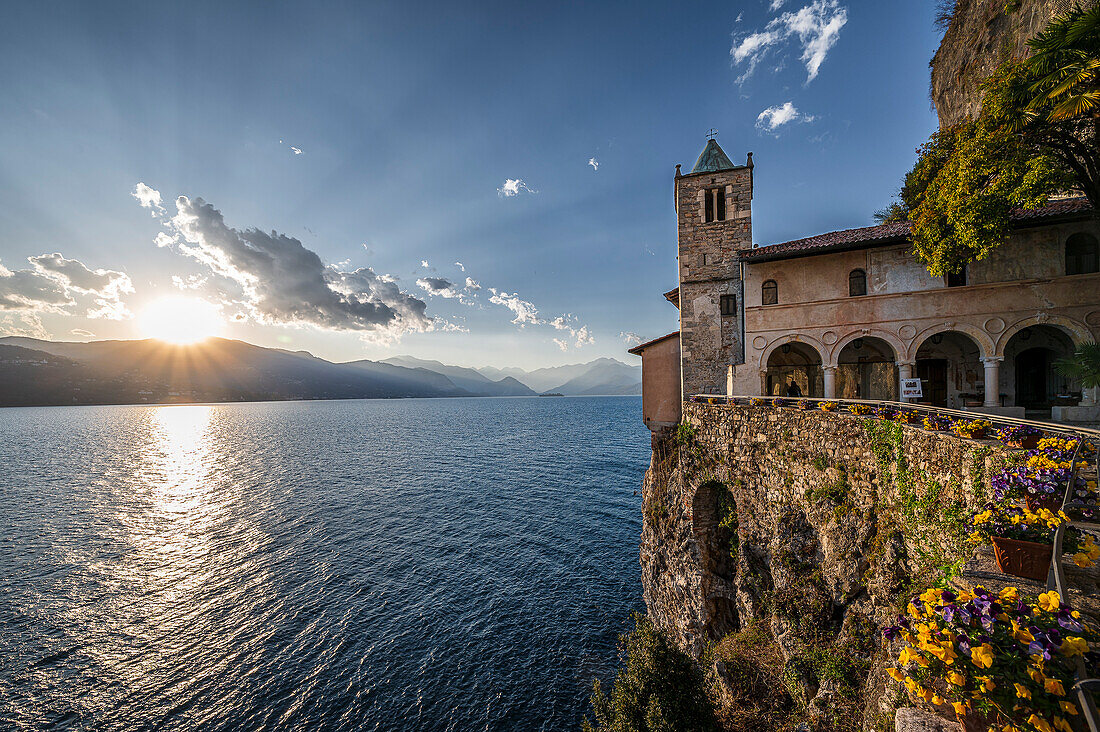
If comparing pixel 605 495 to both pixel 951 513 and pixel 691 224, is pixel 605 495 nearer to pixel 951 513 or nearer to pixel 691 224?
pixel 691 224

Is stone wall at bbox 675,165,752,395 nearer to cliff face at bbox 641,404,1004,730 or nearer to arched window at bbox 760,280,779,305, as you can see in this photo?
arched window at bbox 760,280,779,305

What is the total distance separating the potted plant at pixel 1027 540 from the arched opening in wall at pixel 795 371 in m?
20.9

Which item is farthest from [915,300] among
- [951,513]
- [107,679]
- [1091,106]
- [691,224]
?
[107,679]

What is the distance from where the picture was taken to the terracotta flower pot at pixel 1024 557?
5.85m

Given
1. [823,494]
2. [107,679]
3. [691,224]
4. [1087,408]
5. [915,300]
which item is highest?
[691,224]

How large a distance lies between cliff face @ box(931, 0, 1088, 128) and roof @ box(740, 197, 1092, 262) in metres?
6.59

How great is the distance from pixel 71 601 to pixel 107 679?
996 cm

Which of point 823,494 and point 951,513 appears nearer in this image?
point 951,513

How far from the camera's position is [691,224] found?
25.1 meters

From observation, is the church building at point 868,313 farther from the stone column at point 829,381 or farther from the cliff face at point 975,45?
the cliff face at point 975,45

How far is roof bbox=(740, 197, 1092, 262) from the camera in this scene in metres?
17.5

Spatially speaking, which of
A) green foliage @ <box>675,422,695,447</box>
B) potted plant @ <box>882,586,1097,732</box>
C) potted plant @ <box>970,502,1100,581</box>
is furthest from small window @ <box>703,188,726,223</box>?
potted plant @ <box>882,586,1097,732</box>

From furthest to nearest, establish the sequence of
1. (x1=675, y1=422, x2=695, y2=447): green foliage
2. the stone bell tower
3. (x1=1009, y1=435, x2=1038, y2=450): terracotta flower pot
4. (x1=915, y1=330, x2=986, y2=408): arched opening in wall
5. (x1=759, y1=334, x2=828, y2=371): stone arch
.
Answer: the stone bell tower < (x1=675, y1=422, x2=695, y2=447): green foliage < (x1=915, y1=330, x2=986, y2=408): arched opening in wall < (x1=759, y1=334, x2=828, y2=371): stone arch < (x1=1009, y1=435, x2=1038, y2=450): terracotta flower pot

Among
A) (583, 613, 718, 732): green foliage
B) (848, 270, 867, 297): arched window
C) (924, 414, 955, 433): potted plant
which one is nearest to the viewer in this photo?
(924, 414, 955, 433): potted plant
